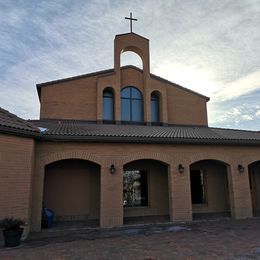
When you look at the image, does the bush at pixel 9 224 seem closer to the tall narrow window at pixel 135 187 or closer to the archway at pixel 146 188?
the archway at pixel 146 188

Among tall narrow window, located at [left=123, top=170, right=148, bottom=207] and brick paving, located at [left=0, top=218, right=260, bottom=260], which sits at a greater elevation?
tall narrow window, located at [left=123, top=170, right=148, bottom=207]

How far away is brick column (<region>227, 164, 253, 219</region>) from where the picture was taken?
11.4 metres

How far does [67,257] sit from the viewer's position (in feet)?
20.1

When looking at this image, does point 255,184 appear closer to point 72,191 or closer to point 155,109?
point 155,109

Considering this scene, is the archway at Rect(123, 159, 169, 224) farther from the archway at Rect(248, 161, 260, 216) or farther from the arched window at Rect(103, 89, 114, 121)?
the archway at Rect(248, 161, 260, 216)

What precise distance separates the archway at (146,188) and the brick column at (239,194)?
126 inches

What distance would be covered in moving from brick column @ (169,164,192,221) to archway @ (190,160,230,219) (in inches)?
97.4

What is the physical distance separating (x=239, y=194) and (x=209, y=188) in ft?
6.49

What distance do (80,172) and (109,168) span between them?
2.24 metres

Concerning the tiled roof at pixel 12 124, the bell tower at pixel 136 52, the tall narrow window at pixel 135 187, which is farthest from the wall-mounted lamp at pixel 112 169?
the bell tower at pixel 136 52

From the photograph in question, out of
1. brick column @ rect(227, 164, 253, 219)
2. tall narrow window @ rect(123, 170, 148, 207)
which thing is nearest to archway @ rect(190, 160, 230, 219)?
brick column @ rect(227, 164, 253, 219)

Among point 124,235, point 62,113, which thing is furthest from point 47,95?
point 124,235

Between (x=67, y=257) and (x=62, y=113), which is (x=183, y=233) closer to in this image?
(x=67, y=257)

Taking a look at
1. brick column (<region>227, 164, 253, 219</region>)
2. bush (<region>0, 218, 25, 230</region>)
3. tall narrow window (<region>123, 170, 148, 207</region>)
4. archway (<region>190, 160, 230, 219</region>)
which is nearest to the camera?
bush (<region>0, 218, 25, 230</region>)
